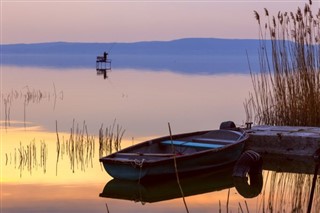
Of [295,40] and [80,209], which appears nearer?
[80,209]

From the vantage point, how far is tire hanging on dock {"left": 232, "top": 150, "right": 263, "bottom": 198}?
1025 centimetres

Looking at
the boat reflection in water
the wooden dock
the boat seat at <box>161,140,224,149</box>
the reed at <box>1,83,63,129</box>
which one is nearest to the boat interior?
the boat seat at <box>161,140,224,149</box>

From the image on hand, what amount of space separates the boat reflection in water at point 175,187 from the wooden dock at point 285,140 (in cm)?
108

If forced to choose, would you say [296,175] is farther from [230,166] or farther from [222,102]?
[222,102]

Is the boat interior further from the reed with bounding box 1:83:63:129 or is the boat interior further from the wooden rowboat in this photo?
the reed with bounding box 1:83:63:129

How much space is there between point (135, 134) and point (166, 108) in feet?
28.7

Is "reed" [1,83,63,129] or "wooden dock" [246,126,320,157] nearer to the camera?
"wooden dock" [246,126,320,157]

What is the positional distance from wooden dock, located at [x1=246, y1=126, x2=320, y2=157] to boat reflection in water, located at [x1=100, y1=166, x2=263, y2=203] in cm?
108

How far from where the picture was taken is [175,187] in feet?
32.9

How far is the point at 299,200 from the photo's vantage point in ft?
27.8

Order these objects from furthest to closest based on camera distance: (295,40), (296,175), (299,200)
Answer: (295,40) < (296,175) < (299,200)

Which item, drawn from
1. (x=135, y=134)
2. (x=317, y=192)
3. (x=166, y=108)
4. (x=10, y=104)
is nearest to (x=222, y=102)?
(x=166, y=108)

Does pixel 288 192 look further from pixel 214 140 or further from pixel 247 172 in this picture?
pixel 214 140

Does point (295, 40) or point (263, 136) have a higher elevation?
point (295, 40)
